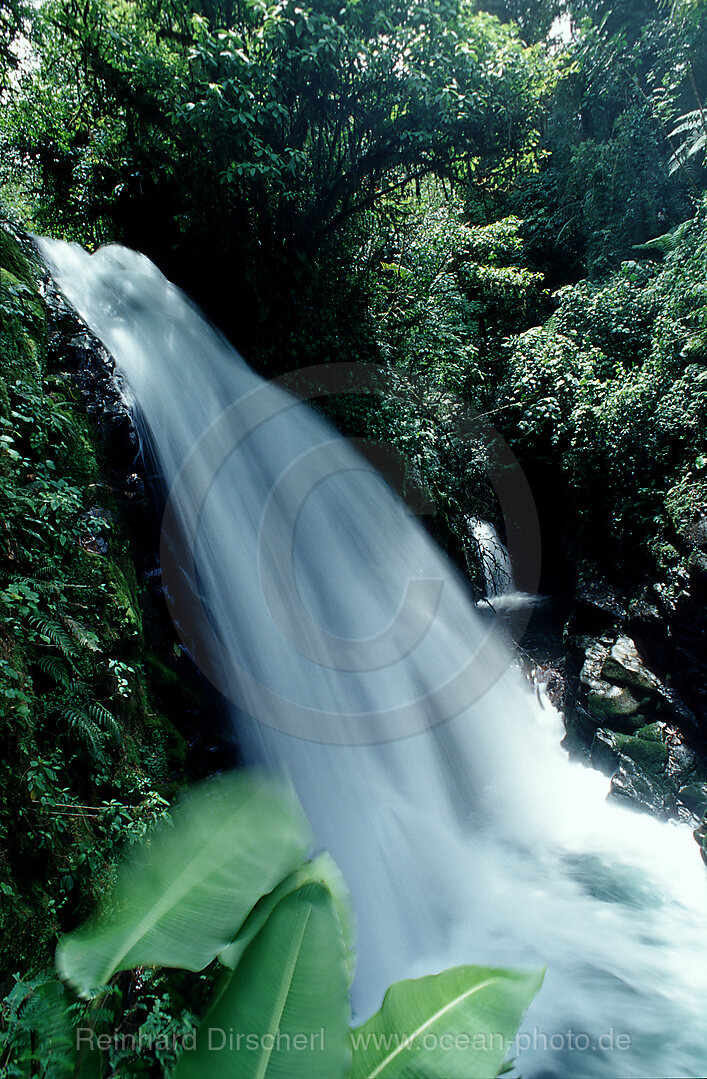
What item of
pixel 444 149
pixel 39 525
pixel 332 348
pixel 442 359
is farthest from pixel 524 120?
pixel 39 525

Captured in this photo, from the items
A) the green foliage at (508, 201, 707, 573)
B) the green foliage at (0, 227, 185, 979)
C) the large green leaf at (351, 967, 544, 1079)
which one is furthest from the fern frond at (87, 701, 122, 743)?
the green foliage at (508, 201, 707, 573)

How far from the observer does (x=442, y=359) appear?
9117mm

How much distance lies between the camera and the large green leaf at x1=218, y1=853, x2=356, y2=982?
161cm

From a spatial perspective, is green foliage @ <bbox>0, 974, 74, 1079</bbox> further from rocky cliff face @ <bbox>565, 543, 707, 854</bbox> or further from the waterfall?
the waterfall

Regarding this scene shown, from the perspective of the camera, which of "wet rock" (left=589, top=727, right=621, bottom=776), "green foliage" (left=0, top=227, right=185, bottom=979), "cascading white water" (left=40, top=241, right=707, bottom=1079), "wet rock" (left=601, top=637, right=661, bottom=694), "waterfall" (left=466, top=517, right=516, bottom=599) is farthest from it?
"waterfall" (left=466, top=517, right=516, bottom=599)

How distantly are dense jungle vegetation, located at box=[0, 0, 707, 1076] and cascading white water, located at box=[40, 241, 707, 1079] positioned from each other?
880 millimetres

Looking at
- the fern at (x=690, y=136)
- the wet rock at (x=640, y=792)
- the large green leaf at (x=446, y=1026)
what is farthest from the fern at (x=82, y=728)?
the fern at (x=690, y=136)

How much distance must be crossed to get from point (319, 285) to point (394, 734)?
656 centimetres

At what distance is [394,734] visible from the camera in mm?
5469

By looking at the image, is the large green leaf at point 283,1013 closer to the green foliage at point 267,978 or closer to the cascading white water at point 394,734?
the green foliage at point 267,978

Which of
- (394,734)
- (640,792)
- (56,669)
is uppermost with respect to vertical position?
(56,669)

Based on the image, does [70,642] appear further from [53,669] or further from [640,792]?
[640,792]

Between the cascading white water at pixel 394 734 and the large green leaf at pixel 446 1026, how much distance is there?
104 inches

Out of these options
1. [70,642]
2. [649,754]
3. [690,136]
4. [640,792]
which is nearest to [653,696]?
[649,754]
